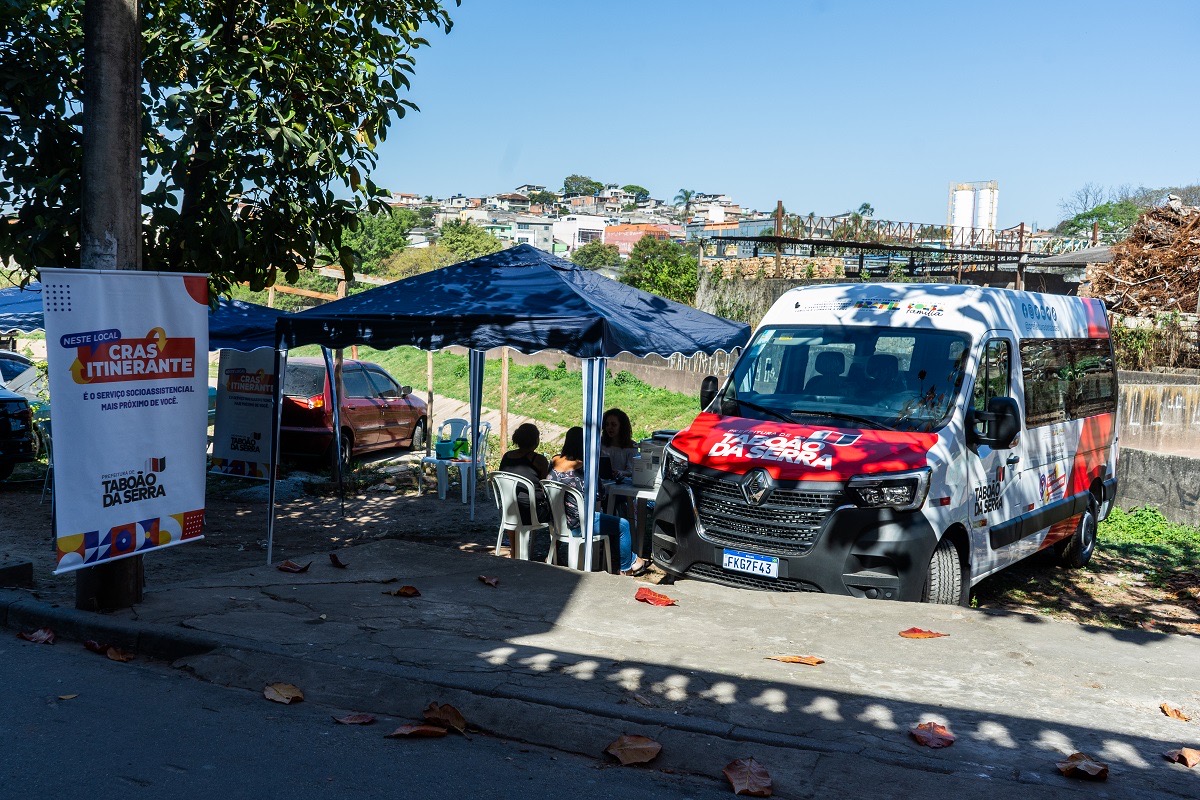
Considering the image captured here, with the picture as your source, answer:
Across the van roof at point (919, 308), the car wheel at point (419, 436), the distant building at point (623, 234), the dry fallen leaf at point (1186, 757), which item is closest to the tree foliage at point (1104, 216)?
the distant building at point (623, 234)

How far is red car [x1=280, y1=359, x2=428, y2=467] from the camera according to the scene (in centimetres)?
1469

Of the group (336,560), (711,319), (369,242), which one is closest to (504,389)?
(711,319)

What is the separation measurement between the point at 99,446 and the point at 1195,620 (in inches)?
318

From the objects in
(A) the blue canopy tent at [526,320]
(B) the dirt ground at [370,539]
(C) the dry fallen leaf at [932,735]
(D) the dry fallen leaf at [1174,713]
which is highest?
(A) the blue canopy tent at [526,320]

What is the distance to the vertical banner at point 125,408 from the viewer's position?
6.12m

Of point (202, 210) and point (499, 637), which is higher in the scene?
point (202, 210)

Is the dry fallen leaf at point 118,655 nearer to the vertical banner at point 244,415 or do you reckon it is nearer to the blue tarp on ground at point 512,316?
the blue tarp on ground at point 512,316

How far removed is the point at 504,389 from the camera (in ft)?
49.3

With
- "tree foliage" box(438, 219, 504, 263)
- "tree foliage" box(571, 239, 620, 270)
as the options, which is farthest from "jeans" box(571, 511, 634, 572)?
"tree foliage" box(571, 239, 620, 270)

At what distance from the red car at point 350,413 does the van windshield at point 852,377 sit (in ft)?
21.9

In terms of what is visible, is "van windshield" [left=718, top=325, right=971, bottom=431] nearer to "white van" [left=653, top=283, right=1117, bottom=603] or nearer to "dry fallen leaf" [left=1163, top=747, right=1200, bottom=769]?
"white van" [left=653, top=283, right=1117, bottom=603]

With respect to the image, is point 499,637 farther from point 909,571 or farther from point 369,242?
point 369,242

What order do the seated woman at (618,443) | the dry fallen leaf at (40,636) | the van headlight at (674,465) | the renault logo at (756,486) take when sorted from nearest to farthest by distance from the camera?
the dry fallen leaf at (40,636) < the renault logo at (756,486) < the van headlight at (674,465) < the seated woman at (618,443)

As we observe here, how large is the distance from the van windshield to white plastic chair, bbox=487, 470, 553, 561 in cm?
189
